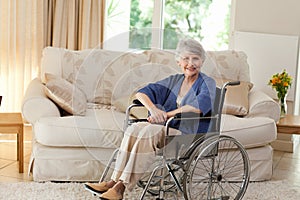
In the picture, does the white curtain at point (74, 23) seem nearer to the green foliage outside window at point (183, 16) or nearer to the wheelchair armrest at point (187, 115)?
the green foliage outside window at point (183, 16)

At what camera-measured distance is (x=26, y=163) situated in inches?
167

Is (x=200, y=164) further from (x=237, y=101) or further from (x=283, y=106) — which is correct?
(x=283, y=106)

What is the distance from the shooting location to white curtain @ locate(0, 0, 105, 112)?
520 cm

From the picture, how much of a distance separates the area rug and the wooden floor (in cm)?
19

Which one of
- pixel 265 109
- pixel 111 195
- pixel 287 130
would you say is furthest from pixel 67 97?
pixel 287 130

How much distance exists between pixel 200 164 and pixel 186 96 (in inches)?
26.1

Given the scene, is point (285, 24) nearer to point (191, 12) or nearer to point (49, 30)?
point (191, 12)

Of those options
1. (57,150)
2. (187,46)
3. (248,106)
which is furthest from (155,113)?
(248,106)

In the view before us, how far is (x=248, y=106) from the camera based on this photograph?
423cm

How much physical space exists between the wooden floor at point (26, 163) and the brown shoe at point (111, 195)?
0.79 metres

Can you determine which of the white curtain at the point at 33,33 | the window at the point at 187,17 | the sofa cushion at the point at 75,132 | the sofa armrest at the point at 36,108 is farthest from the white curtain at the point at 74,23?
the sofa cushion at the point at 75,132

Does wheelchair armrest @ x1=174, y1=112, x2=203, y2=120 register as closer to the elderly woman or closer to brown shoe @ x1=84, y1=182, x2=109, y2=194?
the elderly woman

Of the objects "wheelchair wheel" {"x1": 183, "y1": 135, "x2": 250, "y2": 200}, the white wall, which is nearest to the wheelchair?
"wheelchair wheel" {"x1": 183, "y1": 135, "x2": 250, "y2": 200}

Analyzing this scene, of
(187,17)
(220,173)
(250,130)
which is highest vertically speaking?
(187,17)
